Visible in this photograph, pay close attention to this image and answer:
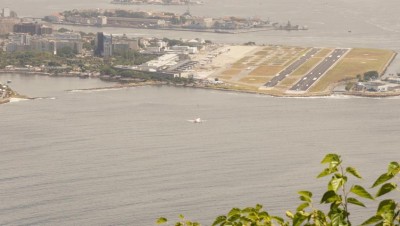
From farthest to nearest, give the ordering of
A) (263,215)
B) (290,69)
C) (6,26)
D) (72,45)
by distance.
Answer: (6,26), (72,45), (290,69), (263,215)

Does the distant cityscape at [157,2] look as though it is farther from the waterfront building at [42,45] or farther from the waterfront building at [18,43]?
the waterfront building at [42,45]

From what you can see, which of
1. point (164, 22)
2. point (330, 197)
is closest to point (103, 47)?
point (164, 22)

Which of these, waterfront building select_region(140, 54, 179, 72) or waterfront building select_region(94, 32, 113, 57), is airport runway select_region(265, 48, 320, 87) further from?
waterfront building select_region(94, 32, 113, 57)

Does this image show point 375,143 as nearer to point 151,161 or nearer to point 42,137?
point 151,161

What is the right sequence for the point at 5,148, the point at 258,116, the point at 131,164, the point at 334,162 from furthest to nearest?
the point at 258,116, the point at 5,148, the point at 131,164, the point at 334,162

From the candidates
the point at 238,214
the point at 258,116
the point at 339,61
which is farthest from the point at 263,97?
the point at 238,214

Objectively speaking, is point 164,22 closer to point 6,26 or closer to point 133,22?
point 133,22

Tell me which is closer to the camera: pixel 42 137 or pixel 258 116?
pixel 42 137
